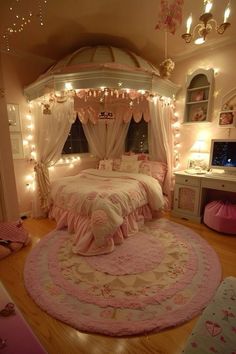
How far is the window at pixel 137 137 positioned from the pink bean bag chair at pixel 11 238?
9.64 feet

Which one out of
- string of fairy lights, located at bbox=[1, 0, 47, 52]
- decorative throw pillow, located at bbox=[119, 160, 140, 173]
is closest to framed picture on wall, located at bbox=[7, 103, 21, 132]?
string of fairy lights, located at bbox=[1, 0, 47, 52]

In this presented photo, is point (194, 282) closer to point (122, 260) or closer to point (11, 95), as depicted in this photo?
point (122, 260)

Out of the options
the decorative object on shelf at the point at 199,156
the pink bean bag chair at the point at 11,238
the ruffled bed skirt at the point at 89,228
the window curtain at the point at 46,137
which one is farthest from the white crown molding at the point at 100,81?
the pink bean bag chair at the point at 11,238

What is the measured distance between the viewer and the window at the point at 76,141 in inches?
175

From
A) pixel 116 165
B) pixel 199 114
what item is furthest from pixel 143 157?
pixel 199 114

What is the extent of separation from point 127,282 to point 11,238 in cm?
166

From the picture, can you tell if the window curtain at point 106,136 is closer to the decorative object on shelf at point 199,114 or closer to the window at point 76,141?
the window at point 76,141

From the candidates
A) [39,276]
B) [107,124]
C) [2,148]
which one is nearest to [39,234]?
[39,276]

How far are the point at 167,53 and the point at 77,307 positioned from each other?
405cm

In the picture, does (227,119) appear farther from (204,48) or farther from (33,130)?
(33,130)

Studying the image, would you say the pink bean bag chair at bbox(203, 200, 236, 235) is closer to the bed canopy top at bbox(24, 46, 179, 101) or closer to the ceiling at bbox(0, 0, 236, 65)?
the bed canopy top at bbox(24, 46, 179, 101)

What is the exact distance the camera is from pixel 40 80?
123 inches

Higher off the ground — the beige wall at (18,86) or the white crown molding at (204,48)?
the white crown molding at (204,48)

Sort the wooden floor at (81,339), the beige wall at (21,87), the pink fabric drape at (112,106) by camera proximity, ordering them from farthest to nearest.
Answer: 1. the pink fabric drape at (112,106)
2. the beige wall at (21,87)
3. the wooden floor at (81,339)
